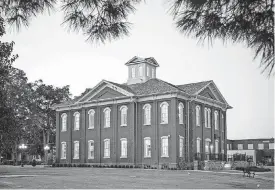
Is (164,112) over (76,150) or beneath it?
over

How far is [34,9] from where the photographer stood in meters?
5.96

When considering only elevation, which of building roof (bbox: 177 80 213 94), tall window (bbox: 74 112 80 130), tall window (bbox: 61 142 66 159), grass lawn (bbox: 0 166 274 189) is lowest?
grass lawn (bbox: 0 166 274 189)

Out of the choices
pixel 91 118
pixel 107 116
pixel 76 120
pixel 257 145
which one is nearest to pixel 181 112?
pixel 107 116

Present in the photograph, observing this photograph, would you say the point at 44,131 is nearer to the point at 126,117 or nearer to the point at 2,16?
the point at 126,117

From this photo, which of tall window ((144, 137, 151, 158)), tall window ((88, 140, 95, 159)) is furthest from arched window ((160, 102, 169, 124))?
tall window ((88, 140, 95, 159))

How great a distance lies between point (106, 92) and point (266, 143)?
40304mm

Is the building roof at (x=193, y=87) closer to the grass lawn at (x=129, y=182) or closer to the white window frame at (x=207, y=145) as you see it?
the white window frame at (x=207, y=145)

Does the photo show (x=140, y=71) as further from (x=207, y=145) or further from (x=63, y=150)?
(x=63, y=150)

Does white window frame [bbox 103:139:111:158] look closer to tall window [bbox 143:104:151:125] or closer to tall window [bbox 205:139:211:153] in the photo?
tall window [bbox 143:104:151:125]

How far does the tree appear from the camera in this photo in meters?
4.48

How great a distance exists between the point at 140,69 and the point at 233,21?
42.7 meters

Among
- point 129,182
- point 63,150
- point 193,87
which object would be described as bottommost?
point 129,182

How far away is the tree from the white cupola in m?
41.4

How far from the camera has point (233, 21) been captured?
4758mm
